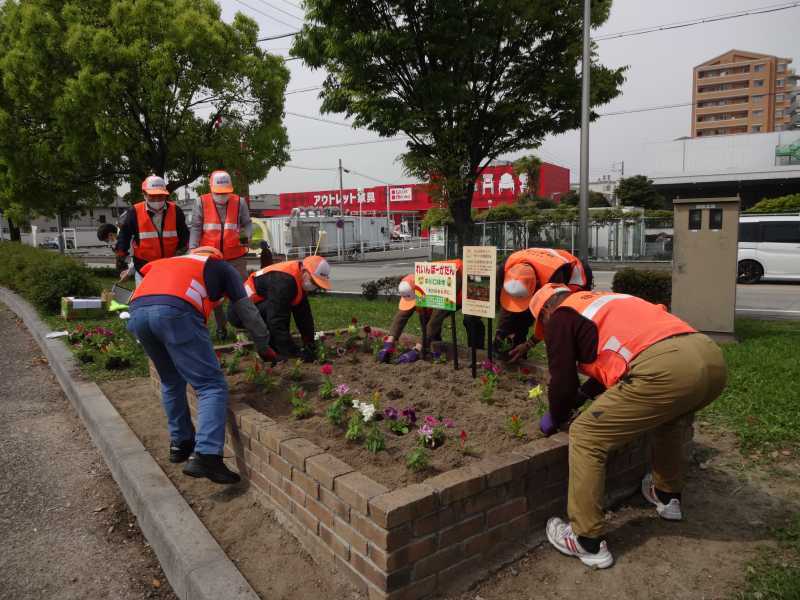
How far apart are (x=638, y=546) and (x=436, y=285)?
2341mm

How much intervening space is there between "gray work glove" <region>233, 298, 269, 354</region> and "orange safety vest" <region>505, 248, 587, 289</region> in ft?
6.06

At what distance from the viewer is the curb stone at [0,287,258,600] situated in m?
2.43

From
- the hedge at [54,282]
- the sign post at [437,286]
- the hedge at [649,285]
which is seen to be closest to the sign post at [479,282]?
the sign post at [437,286]

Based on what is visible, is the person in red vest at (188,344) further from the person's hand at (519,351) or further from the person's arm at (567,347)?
the person's hand at (519,351)

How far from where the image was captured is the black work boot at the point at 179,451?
3.53 meters

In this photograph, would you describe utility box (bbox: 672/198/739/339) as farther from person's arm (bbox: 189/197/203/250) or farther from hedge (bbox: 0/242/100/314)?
hedge (bbox: 0/242/100/314)

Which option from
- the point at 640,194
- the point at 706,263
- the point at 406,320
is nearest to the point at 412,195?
the point at 640,194

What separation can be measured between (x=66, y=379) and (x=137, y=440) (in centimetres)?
216

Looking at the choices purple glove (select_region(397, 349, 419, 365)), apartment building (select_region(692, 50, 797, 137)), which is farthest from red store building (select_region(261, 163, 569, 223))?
apartment building (select_region(692, 50, 797, 137))

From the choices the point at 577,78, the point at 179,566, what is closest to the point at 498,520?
the point at 179,566

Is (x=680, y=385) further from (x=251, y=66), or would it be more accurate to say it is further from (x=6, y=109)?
(x=6, y=109)

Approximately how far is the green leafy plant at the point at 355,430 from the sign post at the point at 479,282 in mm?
1316

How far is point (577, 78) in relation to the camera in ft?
36.2

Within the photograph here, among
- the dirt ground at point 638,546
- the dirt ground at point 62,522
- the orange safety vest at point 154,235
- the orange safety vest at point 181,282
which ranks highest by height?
the orange safety vest at point 154,235
